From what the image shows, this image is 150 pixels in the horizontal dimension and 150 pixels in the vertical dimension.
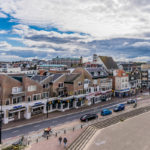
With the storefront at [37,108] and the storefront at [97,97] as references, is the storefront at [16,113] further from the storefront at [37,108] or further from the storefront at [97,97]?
the storefront at [97,97]

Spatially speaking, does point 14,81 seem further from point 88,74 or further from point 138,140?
point 138,140

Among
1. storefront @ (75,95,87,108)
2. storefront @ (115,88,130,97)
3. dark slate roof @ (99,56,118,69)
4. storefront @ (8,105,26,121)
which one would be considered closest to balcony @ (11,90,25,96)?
storefront @ (8,105,26,121)

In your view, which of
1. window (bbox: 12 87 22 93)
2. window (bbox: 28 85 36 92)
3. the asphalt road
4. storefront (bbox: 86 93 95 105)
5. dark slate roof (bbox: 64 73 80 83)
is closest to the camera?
the asphalt road

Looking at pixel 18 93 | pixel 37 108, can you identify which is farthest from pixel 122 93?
pixel 18 93

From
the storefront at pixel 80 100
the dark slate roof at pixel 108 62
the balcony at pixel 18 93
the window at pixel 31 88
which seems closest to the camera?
the balcony at pixel 18 93

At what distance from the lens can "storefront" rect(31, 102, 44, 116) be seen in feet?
146

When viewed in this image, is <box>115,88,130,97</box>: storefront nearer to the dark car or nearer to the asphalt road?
the asphalt road

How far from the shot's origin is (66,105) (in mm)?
51969

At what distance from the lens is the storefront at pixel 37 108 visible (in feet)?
146

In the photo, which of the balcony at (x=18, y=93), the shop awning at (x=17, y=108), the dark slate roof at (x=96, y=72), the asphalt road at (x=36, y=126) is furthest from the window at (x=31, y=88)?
the dark slate roof at (x=96, y=72)

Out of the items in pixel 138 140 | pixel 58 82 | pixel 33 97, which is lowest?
pixel 138 140

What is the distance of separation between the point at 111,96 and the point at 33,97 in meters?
38.9

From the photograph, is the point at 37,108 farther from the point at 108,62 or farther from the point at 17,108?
the point at 108,62

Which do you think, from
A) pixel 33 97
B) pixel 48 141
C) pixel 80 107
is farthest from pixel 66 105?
pixel 48 141
